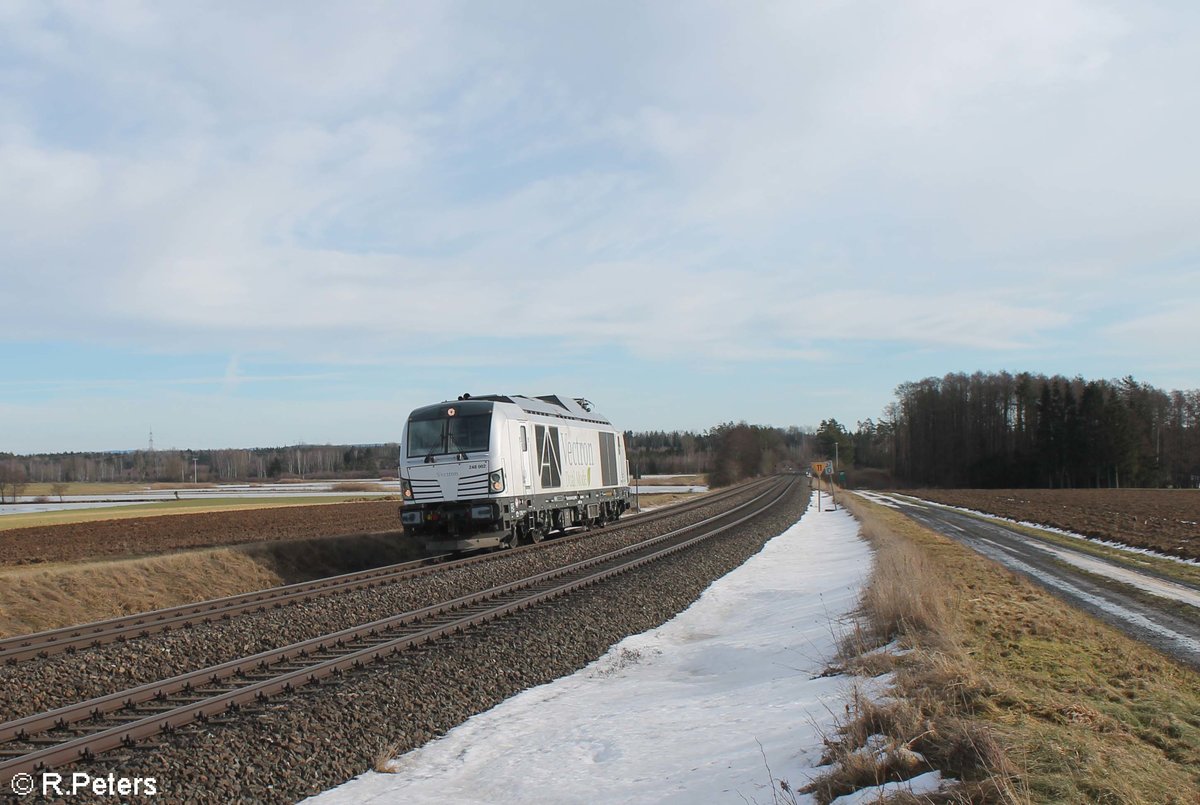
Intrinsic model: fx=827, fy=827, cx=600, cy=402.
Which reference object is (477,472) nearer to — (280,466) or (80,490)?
(80,490)

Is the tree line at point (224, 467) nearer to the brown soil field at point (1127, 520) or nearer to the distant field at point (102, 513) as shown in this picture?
the distant field at point (102, 513)

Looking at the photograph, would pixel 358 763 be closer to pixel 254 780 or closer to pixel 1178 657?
pixel 254 780

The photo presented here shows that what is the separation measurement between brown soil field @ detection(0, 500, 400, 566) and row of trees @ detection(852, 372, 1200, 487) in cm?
7752

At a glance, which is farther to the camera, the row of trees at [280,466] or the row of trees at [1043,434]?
the row of trees at [280,466]

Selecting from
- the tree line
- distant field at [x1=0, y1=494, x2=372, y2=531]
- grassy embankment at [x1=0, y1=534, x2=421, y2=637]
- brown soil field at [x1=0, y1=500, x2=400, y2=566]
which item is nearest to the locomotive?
grassy embankment at [x1=0, y1=534, x2=421, y2=637]

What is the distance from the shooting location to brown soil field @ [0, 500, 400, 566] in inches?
901

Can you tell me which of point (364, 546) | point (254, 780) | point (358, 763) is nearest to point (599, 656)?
point (358, 763)

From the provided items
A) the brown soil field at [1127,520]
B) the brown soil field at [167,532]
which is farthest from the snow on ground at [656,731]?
the brown soil field at [1127,520]

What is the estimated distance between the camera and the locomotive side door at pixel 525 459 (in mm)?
20656

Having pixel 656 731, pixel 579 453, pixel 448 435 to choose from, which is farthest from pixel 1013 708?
pixel 579 453

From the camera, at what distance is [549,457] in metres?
22.7

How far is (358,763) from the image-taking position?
259 inches

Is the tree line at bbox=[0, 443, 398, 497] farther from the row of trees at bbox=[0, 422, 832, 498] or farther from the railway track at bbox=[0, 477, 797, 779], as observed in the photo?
the railway track at bbox=[0, 477, 797, 779]

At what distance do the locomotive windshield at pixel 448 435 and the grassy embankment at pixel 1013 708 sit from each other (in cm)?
1058
